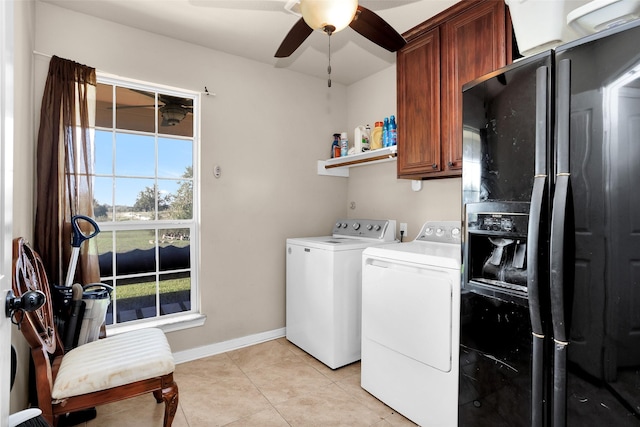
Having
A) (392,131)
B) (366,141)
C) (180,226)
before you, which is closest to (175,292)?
(180,226)

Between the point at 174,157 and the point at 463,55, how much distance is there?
2294 millimetres

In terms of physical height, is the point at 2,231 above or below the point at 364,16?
below

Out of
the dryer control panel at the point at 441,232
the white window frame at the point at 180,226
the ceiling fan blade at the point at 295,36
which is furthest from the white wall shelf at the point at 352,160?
the white window frame at the point at 180,226

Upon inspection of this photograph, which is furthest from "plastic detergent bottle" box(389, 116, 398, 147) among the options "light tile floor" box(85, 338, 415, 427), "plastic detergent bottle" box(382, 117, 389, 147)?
"light tile floor" box(85, 338, 415, 427)

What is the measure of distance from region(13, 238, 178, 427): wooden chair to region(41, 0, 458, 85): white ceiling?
1685 mm

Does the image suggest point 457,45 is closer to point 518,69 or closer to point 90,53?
point 518,69

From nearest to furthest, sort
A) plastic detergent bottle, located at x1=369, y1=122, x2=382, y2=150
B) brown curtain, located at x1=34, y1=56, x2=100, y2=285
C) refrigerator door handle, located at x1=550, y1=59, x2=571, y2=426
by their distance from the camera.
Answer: refrigerator door handle, located at x1=550, y1=59, x2=571, y2=426
brown curtain, located at x1=34, y1=56, x2=100, y2=285
plastic detergent bottle, located at x1=369, y1=122, x2=382, y2=150

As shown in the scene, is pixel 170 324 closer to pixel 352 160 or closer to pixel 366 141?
pixel 352 160

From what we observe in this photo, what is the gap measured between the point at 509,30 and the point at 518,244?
1.28 m

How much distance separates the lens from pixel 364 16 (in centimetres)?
161

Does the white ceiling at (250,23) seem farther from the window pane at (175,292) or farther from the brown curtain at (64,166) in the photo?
the window pane at (175,292)

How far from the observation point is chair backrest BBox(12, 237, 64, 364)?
145 cm

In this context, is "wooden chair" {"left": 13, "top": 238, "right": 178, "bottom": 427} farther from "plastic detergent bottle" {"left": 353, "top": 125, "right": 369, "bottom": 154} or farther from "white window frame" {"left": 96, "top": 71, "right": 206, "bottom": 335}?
"plastic detergent bottle" {"left": 353, "top": 125, "right": 369, "bottom": 154}

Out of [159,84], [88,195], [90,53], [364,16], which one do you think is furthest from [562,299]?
[90,53]
